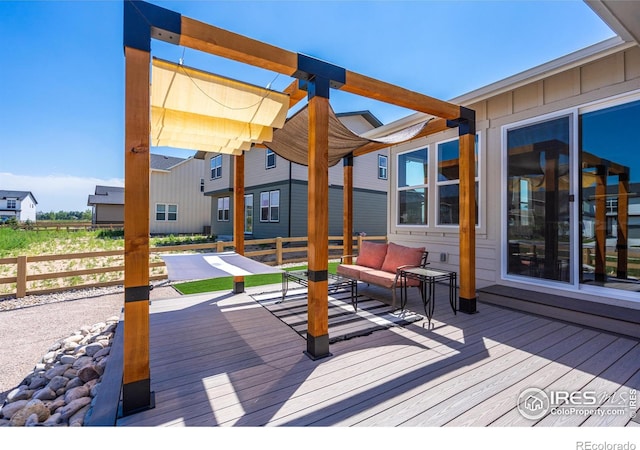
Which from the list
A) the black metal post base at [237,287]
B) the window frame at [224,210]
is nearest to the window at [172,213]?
the window frame at [224,210]

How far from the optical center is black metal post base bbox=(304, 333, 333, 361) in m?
2.68

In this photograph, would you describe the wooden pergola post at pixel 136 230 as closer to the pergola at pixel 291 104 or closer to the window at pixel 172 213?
the pergola at pixel 291 104

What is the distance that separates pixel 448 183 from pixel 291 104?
3.44 metres

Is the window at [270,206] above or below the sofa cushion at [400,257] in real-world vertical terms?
above

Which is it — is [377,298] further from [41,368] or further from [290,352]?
[41,368]

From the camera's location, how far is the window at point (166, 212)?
19.5 m

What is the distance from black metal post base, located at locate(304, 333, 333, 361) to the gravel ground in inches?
108

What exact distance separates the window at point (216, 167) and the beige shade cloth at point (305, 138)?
1270cm

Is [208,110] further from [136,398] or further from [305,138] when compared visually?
[136,398]

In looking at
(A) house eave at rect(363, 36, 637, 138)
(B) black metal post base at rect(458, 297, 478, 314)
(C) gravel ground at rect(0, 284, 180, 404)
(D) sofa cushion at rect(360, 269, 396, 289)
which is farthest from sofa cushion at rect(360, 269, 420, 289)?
(C) gravel ground at rect(0, 284, 180, 404)

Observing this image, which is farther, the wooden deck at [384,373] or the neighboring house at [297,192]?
the neighboring house at [297,192]

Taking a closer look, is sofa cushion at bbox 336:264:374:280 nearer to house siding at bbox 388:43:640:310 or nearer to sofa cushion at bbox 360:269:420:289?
sofa cushion at bbox 360:269:420:289
